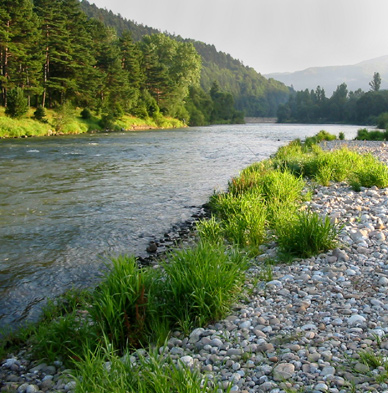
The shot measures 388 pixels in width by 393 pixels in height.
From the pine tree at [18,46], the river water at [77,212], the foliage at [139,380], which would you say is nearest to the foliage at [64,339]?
the foliage at [139,380]

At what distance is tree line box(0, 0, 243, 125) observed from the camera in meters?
46.7

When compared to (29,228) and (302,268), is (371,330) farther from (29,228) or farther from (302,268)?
(29,228)

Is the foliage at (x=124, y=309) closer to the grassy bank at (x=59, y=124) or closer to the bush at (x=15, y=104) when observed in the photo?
the grassy bank at (x=59, y=124)

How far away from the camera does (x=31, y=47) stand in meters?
50.2

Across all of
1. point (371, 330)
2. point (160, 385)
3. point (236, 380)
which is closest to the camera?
point (160, 385)

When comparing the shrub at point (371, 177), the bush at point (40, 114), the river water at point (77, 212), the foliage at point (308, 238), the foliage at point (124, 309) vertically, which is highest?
the bush at point (40, 114)

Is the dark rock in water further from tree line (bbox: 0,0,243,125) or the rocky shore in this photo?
tree line (bbox: 0,0,243,125)

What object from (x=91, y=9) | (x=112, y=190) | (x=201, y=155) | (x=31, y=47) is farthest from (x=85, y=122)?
(x=91, y=9)

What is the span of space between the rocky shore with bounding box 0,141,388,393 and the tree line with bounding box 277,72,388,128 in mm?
111999

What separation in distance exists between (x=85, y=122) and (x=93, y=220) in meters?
49.1

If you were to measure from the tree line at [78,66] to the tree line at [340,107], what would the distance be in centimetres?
6030

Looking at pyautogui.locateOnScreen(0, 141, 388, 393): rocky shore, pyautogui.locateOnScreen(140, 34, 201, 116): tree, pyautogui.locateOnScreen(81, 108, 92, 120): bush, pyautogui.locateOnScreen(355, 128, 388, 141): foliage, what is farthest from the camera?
pyautogui.locateOnScreen(140, 34, 201, 116): tree

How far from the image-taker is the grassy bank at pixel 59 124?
131 ft

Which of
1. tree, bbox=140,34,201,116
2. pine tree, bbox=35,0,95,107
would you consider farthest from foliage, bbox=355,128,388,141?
tree, bbox=140,34,201,116
